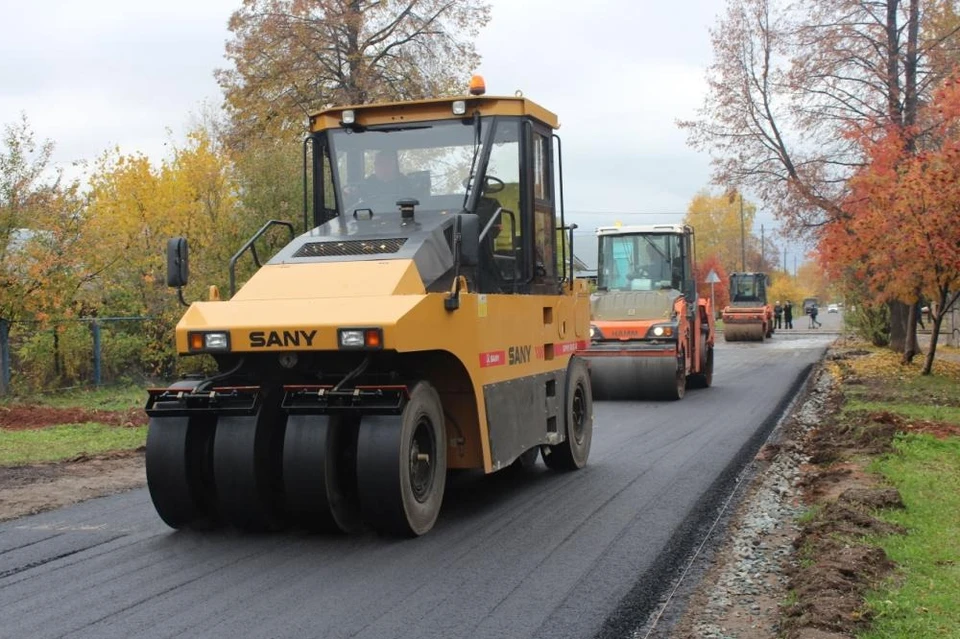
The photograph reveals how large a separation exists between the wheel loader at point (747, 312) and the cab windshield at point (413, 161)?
122 feet

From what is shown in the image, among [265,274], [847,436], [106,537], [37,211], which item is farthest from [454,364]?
[37,211]

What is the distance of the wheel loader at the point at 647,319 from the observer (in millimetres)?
17750

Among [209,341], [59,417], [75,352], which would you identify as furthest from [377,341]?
[75,352]

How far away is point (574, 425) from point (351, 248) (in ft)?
12.0

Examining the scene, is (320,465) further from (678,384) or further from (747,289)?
(747,289)

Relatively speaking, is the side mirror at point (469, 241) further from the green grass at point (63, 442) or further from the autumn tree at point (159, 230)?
the autumn tree at point (159, 230)

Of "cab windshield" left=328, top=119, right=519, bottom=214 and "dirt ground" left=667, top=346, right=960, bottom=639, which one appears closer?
"dirt ground" left=667, top=346, right=960, bottom=639

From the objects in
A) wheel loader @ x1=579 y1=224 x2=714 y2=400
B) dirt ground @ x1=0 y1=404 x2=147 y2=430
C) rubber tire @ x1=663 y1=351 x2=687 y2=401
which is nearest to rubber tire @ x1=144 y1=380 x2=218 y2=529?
dirt ground @ x1=0 y1=404 x2=147 y2=430

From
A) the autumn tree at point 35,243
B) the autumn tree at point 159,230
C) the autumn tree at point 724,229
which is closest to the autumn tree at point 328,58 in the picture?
the autumn tree at point 159,230

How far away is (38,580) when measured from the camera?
6254 mm

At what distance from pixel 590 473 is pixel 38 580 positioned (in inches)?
216

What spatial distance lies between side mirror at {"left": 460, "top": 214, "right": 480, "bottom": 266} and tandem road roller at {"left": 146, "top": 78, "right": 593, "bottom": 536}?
11mm

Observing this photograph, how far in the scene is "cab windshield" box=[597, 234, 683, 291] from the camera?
776 inches

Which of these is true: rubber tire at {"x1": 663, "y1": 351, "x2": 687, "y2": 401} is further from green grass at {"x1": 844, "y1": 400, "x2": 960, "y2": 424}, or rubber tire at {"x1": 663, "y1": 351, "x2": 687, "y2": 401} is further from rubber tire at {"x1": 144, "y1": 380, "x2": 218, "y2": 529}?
rubber tire at {"x1": 144, "y1": 380, "x2": 218, "y2": 529}
